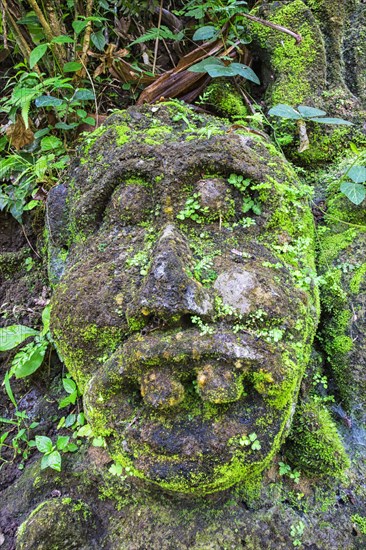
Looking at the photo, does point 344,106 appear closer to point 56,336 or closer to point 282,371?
point 282,371

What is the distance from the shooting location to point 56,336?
1794 mm

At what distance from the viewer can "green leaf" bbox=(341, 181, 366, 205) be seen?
208cm

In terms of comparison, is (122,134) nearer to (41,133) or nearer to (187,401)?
(41,133)

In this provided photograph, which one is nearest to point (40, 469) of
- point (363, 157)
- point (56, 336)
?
point (56, 336)

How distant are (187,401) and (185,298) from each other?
35 cm

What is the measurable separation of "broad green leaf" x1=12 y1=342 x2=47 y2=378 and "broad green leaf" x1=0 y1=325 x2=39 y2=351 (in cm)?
10

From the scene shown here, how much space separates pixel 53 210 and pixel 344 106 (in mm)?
1862

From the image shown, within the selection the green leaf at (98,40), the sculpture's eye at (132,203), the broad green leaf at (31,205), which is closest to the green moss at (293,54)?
the green leaf at (98,40)

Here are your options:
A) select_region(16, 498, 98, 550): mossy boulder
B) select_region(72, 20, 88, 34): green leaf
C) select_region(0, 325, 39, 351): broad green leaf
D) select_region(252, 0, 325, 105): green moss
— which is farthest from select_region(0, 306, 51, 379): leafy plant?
select_region(252, 0, 325, 105): green moss

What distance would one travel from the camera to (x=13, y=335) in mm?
2238

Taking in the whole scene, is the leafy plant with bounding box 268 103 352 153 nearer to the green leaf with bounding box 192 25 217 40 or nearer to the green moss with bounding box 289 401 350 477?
the green leaf with bounding box 192 25 217 40

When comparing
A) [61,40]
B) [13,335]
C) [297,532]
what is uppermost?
[61,40]

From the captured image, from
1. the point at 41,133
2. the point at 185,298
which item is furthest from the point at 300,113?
the point at 41,133

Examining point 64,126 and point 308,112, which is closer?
point 308,112
